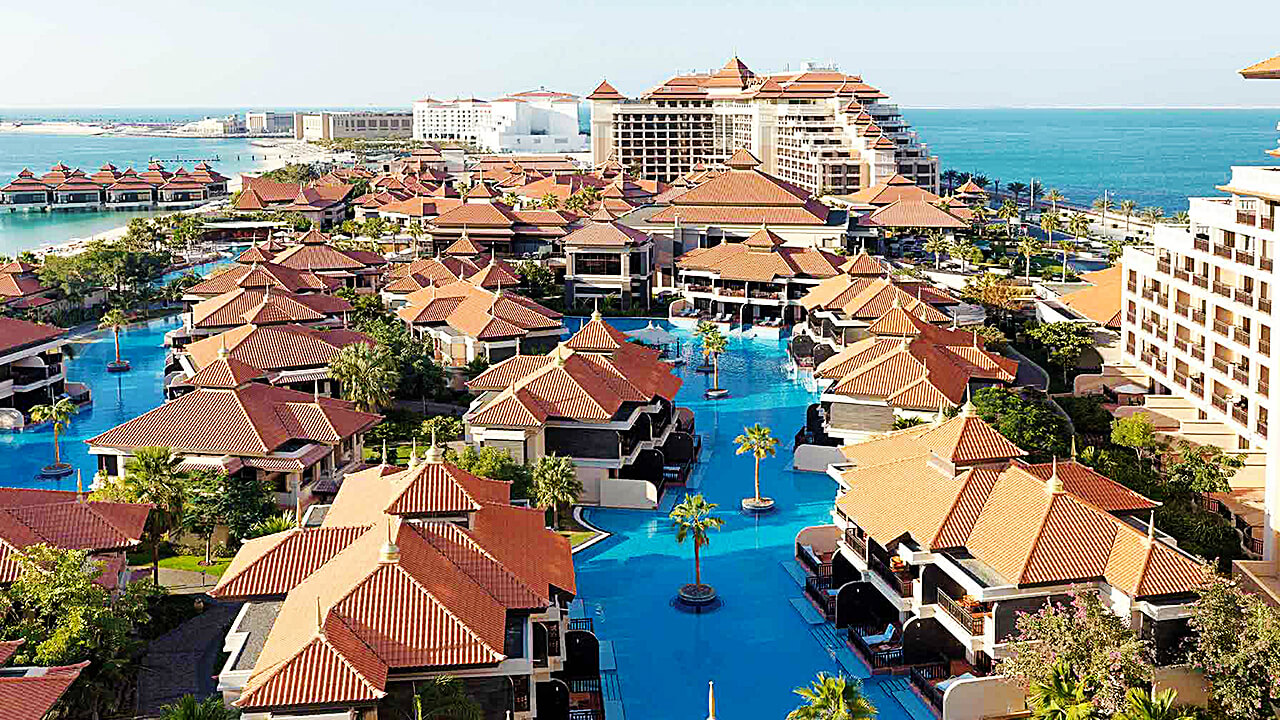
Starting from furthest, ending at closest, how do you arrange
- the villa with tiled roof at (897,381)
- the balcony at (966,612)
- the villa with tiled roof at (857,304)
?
the villa with tiled roof at (857,304) < the villa with tiled roof at (897,381) < the balcony at (966,612)

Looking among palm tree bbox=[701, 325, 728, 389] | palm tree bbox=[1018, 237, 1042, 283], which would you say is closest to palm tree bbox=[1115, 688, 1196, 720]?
palm tree bbox=[701, 325, 728, 389]

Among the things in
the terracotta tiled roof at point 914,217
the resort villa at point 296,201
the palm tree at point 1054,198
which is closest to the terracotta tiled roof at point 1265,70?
the terracotta tiled roof at point 914,217

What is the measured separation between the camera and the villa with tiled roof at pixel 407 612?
60.2 ft

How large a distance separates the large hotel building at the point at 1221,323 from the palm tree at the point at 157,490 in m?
23.1

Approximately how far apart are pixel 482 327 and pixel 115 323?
1677 cm

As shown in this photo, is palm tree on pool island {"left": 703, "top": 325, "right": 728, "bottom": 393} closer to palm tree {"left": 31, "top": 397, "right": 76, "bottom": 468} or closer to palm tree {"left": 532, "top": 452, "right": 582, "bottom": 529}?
palm tree {"left": 532, "top": 452, "right": 582, "bottom": 529}

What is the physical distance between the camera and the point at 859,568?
85.4 ft

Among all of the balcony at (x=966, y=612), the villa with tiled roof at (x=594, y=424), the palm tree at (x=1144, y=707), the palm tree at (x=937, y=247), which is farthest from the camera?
the palm tree at (x=937, y=247)

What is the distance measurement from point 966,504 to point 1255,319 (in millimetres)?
14307

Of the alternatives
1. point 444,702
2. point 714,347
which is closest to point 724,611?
point 444,702

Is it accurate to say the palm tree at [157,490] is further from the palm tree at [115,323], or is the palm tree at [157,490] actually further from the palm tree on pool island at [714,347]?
the palm tree at [115,323]

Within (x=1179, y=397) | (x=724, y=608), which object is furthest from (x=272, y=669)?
(x=1179, y=397)

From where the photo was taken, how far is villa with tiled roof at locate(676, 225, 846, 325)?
6019 cm

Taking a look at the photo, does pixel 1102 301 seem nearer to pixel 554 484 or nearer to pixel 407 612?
pixel 554 484
